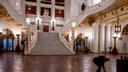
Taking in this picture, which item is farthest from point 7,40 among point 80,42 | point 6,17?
point 80,42

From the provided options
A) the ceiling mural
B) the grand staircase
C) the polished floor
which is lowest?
the polished floor

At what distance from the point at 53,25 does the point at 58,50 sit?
11.1 m

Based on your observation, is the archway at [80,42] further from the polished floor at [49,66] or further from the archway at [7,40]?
the polished floor at [49,66]

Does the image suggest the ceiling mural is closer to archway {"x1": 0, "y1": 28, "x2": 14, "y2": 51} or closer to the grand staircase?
archway {"x1": 0, "y1": 28, "x2": 14, "y2": 51}

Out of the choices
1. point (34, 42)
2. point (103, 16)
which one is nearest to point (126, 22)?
point (103, 16)

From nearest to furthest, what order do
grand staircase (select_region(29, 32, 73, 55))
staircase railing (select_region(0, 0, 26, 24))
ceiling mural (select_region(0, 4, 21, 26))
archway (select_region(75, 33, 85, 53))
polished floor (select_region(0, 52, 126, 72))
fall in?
1. polished floor (select_region(0, 52, 126, 72))
2. grand staircase (select_region(29, 32, 73, 55))
3. staircase railing (select_region(0, 0, 26, 24))
4. ceiling mural (select_region(0, 4, 21, 26))
5. archway (select_region(75, 33, 85, 53))

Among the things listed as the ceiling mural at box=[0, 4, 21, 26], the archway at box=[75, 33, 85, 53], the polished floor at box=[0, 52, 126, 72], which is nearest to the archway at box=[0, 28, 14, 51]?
the ceiling mural at box=[0, 4, 21, 26]

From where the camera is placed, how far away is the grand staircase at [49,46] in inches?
638

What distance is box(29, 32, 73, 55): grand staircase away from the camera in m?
16.2

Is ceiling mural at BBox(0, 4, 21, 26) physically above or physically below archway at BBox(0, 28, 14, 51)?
above

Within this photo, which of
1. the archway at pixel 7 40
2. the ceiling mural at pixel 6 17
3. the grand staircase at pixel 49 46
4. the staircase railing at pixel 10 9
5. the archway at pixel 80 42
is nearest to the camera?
the grand staircase at pixel 49 46

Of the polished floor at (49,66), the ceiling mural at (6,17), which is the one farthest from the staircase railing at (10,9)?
the polished floor at (49,66)

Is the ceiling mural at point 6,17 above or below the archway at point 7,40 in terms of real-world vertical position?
above

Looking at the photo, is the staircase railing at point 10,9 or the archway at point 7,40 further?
the archway at point 7,40
